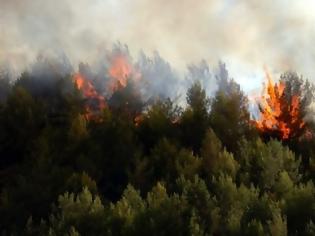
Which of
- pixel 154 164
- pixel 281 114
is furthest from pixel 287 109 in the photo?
pixel 154 164

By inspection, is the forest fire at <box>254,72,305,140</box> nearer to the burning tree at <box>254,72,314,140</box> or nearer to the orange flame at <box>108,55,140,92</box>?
the burning tree at <box>254,72,314,140</box>

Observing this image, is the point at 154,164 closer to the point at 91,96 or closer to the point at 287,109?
the point at 287,109

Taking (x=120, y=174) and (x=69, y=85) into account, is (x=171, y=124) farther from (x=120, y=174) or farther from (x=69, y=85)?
(x=69, y=85)

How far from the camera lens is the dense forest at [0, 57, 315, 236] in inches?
813

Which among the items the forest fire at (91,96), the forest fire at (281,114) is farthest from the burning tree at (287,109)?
the forest fire at (91,96)

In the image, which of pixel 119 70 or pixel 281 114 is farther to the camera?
pixel 119 70

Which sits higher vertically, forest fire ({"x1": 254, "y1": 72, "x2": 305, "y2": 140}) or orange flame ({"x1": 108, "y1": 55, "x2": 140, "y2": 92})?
orange flame ({"x1": 108, "y1": 55, "x2": 140, "y2": 92})

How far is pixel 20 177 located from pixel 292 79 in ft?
72.6

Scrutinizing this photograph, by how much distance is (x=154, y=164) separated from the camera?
2912 centimetres

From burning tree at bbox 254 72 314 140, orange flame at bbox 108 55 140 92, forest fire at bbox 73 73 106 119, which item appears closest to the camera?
burning tree at bbox 254 72 314 140

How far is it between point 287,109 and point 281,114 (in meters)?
0.70

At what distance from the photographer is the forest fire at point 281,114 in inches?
1526

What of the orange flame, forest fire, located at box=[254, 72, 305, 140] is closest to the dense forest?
forest fire, located at box=[254, 72, 305, 140]

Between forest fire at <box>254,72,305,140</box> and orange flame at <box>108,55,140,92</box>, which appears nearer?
forest fire at <box>254,72,305,140</box>
